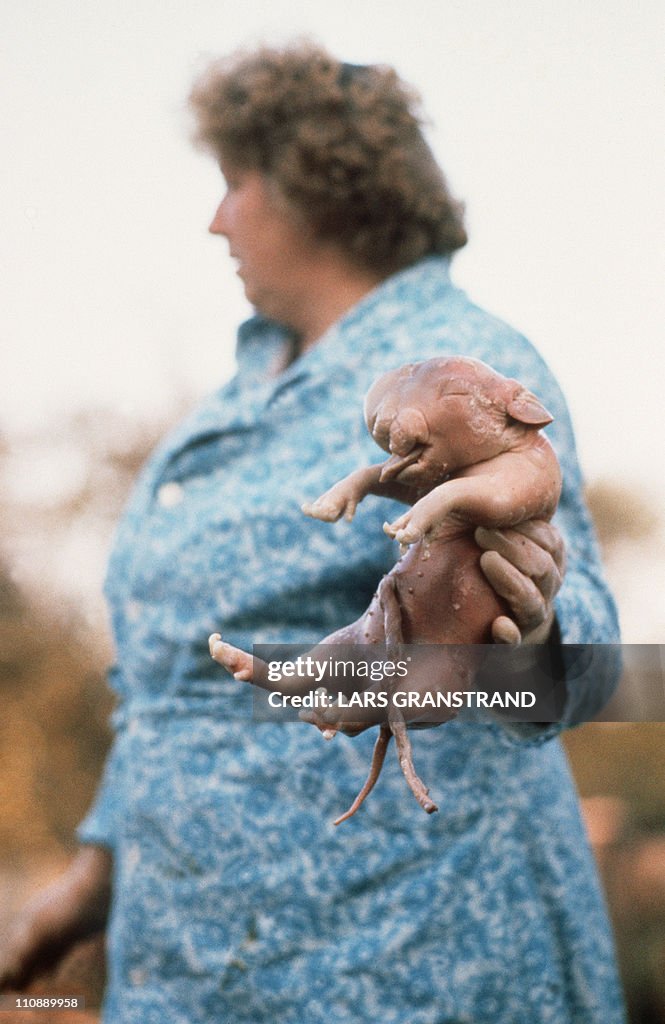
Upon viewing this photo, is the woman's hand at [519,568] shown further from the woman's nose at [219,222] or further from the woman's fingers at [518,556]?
the woman's nose at [219,222]

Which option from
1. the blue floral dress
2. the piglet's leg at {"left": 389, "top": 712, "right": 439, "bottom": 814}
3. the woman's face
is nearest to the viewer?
the piglet's leg at {"left": 389, "top": 712, "right": 439, "bottom": 814}

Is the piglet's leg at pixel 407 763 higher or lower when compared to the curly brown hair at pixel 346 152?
lower

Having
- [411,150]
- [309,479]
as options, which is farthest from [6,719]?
[411,150]

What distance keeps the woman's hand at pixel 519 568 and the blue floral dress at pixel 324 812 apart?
7.6 inches

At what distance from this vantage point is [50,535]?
2.93 feet

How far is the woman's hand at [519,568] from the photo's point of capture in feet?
0.79

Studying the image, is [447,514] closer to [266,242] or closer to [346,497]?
[346,497]

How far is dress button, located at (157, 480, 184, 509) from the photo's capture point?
0.62 metres

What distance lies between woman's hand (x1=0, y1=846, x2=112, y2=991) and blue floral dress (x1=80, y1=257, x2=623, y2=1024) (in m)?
0.12

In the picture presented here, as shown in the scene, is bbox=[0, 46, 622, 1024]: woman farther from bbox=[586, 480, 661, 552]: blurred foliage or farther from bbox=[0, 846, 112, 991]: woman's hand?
bbox=[586, 480, 661, 552]: blurred foliage

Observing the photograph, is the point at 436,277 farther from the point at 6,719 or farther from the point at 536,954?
the point at 6,719

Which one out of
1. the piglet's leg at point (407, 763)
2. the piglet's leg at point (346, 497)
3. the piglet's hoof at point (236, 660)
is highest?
the piglet's leg at point (346, 497)

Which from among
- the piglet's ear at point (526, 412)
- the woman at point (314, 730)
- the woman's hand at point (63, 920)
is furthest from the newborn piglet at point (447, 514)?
the woman's hand at point (63, 920)

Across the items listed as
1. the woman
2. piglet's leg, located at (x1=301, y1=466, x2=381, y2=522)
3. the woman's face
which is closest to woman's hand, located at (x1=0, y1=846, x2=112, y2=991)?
the woman
